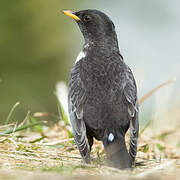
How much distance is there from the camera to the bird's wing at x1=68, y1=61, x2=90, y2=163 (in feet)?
16.6

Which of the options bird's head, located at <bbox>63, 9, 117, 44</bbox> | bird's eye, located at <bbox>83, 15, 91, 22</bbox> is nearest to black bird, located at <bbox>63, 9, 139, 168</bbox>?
bird's head, located at <bbox>63, 9, 117, 44</bbox>

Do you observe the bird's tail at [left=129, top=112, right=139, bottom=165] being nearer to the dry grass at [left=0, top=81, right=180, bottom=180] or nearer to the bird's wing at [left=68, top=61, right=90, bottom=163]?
the dry grass at [left=0, top=81, right=180, bottom=180]

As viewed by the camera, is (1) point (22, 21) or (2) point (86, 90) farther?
(1) point (22, 21)

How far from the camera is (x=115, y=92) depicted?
5.40 metres

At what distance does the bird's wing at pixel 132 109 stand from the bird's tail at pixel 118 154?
0.40ft

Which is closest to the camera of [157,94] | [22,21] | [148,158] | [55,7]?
[148,158]

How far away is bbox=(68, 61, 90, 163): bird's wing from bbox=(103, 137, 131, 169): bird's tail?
24 centimetres

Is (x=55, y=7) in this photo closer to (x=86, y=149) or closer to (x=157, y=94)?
(x=157, y=94)

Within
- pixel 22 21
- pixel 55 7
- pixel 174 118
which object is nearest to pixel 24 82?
pixel 22 21

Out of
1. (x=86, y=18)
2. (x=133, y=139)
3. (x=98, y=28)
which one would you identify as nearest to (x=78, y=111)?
(x=133, y=139)

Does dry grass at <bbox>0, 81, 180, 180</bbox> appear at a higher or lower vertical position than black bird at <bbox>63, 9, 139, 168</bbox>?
lower

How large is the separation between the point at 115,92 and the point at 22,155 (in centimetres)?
131

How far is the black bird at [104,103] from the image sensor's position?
5031 millimetres

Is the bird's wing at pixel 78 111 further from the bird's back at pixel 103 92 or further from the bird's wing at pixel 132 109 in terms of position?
the bird's wing at pixel 132 109
